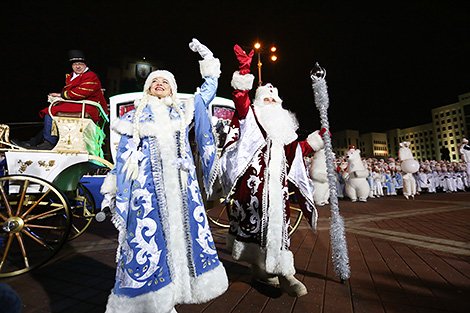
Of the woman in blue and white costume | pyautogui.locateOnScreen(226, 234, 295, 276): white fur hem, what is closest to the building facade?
pyautogui.locateOnScreen(226, 234, 295, 276): white fur hem

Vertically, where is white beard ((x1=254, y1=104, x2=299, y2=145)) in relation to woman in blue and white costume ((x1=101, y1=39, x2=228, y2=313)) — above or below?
above

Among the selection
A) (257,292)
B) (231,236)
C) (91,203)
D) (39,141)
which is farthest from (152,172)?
(91,203)

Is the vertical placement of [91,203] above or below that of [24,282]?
above

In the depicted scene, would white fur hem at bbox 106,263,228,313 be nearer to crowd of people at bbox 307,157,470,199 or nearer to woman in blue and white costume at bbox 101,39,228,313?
woman in blue and white costume at bbox 101,39,228,313

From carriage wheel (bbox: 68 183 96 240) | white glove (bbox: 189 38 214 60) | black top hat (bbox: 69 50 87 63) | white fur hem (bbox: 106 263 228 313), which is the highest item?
black top hat (bbox: 69 50 87 63)

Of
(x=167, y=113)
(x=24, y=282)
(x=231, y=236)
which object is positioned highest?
(x=167, y=113)

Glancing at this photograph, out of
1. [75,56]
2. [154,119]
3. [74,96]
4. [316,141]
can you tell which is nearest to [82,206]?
[74,96]

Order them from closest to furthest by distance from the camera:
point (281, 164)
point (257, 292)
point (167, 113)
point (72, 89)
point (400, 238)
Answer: point (167, 113)
point (257, 292)
point (281, 164)
point (72, 89)
point (400, 238)

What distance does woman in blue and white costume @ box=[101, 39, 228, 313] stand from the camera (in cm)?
164

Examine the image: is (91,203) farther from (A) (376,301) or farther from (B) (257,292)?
(A) (376,301)

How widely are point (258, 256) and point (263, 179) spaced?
790 millimetres

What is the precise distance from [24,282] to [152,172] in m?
2.33

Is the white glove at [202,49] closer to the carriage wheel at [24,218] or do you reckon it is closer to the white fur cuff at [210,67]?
the white fur cuff at [210,67]

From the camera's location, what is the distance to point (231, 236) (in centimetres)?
271
